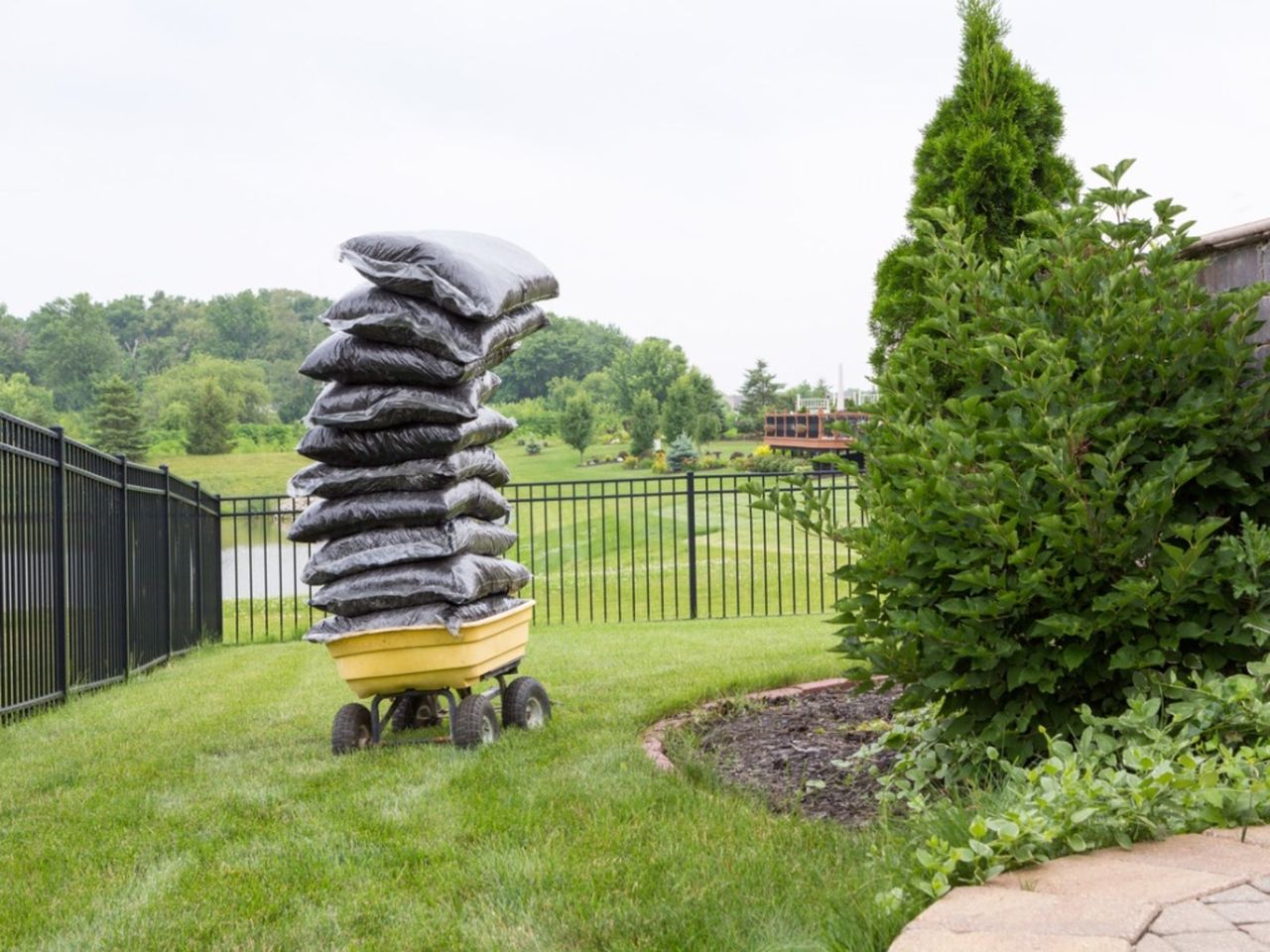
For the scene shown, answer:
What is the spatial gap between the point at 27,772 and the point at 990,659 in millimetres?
4232

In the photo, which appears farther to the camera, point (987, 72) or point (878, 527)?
point (987, 72)

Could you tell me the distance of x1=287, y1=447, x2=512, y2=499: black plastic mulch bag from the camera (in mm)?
5336

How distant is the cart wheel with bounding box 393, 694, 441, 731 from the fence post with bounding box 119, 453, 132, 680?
4.13 meters

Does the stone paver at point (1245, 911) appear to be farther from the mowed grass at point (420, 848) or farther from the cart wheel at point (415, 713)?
the cart wheel at point (415, 713)

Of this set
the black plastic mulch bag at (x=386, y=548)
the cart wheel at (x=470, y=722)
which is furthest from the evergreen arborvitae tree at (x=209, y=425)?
the cart wheel at (x=470, y=722)

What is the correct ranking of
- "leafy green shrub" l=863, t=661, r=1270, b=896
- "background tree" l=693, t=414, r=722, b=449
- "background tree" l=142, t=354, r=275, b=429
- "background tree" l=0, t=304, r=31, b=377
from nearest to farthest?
"leafy green shrub" l=863, t=661, r=1270, b=896 < "background tree" l=693, t=414, r=722, b=449 < "background tree" l=142, t=354, r=275, b=429 < "background tree" l=0, t=304, r=31, b=377

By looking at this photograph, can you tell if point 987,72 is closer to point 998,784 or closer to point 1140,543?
point 1140,543

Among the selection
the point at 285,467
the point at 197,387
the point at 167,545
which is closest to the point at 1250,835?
the point at 167,545

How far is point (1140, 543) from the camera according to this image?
3545 mm

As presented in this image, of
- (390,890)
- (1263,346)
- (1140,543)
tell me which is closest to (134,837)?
(390,890)

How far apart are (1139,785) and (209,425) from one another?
200ft

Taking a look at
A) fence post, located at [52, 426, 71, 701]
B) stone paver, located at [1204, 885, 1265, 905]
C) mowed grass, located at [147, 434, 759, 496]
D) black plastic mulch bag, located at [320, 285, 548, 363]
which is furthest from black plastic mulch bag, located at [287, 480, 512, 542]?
mowed grass, located at [147, 434, 759, 496]

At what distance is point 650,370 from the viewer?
62.2 meters

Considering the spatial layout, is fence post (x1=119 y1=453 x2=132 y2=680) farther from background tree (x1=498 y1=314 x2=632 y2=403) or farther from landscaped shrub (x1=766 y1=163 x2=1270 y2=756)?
background tree (x1=498 y1=314 x2=632 y2=403)
